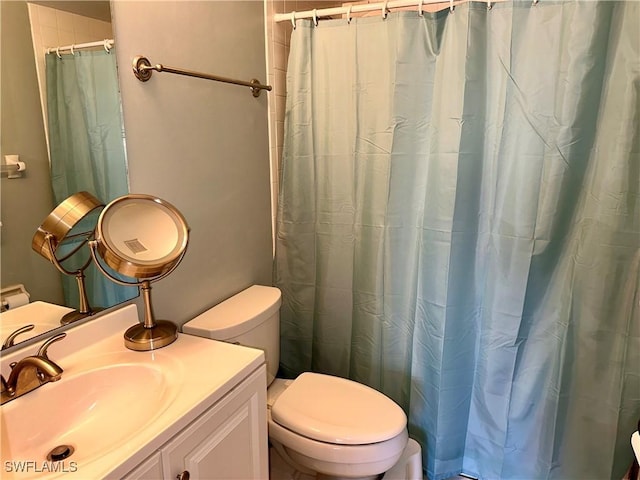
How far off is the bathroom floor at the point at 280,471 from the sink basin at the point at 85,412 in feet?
2.88

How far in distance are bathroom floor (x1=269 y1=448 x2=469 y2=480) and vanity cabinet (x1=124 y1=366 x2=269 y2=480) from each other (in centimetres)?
48

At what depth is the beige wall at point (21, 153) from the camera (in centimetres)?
102

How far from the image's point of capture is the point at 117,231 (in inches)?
46.8

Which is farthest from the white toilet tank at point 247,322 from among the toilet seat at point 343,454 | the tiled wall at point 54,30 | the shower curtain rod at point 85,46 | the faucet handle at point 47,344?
the shower curtain rod at point 85,46

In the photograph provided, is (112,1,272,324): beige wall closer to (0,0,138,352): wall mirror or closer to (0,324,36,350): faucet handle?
(0,0,138,352): wall mirror

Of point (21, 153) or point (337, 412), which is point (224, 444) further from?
point (21, 153)

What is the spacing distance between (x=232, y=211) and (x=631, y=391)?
1.53m

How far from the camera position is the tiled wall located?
1083mm

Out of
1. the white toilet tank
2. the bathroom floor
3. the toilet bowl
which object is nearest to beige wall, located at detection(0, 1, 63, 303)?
the white toilet tank

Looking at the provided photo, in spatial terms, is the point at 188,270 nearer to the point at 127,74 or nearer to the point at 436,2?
the point at 127,74

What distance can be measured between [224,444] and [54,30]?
3.57 feet

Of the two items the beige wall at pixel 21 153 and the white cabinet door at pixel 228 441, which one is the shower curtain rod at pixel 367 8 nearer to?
the beige wall at pixel 21 153

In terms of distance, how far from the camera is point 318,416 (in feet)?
5.01

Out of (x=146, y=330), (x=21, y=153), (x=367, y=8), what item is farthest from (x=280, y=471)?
(x=367, y=8)
